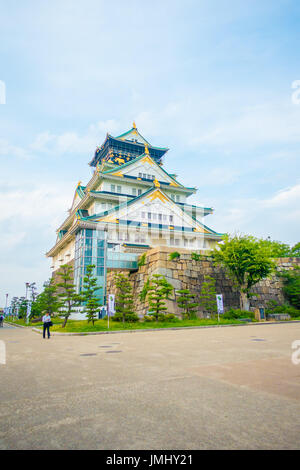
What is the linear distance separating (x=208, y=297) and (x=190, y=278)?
2623mm

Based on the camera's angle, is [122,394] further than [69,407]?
Yes

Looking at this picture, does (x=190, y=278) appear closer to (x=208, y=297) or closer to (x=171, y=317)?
(x=208, y=297)

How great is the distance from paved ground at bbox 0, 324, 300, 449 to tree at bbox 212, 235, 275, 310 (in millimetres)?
18287

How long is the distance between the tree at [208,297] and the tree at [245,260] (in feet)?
7.70

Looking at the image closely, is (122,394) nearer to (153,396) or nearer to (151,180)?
(153,396)

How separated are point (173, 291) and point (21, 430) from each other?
21.6 m

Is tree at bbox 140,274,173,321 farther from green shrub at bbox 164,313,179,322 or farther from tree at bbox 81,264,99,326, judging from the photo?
tree at bbox 81,264,99,326

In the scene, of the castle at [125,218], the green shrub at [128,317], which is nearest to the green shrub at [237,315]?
the green shrub at [128,317]

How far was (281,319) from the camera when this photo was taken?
79.2ft

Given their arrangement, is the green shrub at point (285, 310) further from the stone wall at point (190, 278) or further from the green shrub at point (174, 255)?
the green shrub at point (174, 255)

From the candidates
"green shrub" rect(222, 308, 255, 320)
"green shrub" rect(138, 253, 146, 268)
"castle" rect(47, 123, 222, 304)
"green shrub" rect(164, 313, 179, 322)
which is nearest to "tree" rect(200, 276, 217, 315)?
"green shrub" rect(222, 308, 255, 320)

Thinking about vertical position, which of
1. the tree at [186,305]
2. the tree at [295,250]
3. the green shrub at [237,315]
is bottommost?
the green shrub at [237,315]

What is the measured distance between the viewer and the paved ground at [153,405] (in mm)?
2988

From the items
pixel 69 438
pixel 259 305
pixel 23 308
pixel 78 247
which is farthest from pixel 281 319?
pixel 23 308
